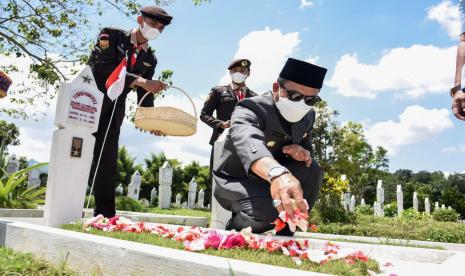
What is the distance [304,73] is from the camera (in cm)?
289

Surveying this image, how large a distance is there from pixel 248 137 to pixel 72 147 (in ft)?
6.53

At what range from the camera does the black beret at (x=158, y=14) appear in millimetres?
4234

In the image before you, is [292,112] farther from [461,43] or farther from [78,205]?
[78,205]

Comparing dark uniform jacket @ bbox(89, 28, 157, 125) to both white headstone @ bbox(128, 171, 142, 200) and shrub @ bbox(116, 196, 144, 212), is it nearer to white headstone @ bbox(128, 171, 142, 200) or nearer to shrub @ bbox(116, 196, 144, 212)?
shrub @ bbox(116, 196, 144, 212)

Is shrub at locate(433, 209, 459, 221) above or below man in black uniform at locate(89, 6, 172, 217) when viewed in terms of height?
below

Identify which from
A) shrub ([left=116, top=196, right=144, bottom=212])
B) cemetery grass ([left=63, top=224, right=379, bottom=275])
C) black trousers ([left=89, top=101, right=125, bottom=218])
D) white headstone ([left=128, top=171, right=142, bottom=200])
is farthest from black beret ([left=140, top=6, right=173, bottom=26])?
white headstone ([left=128, top=171, right=142, bottom=200])

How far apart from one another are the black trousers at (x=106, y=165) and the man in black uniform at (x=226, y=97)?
61.1 inches

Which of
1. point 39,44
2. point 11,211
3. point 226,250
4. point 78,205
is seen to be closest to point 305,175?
point 226,250

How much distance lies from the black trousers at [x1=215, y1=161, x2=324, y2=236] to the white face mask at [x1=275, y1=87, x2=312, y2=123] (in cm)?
48

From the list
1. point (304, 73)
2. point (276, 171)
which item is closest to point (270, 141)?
point (304, 73)

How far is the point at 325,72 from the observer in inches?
117

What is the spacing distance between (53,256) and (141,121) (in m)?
2.02

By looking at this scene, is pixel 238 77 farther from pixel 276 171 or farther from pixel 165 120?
pixel 276 171

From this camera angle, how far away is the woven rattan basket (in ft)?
13.6
